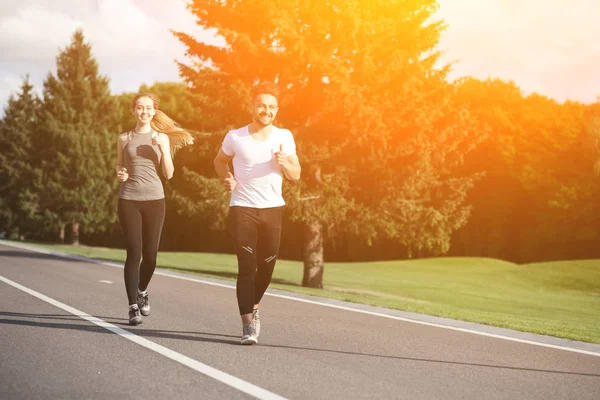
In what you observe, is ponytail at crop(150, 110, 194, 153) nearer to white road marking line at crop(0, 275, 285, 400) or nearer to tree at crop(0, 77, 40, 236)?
white road marking line at crop(0, 275, 285, 400)

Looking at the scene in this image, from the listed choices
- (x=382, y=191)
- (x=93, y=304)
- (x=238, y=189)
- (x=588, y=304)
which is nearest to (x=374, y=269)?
(x=588, y=304)

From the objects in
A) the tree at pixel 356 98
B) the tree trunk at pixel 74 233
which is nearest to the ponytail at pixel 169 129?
the tree at pixel 356 98

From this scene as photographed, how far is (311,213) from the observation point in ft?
66.0

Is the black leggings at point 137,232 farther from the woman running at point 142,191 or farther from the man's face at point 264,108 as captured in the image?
the man's face at point 264,108

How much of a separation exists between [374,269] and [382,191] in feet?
57.7

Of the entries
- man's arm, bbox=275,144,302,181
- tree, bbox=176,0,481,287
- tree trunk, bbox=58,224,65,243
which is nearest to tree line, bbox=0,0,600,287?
tree, bbox=176,0,481,287

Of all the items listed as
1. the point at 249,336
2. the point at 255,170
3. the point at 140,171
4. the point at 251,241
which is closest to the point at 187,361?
the point at 249,336

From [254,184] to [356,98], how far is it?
1346 centimetres

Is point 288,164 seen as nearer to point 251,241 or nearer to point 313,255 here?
point 251,241

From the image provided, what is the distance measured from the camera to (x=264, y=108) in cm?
677

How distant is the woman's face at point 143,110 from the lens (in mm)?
7875

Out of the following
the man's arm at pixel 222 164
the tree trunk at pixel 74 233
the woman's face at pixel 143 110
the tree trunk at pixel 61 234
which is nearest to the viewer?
the man's arm at pixel 222 164

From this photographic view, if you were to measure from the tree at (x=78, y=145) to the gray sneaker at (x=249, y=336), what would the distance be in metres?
39.9

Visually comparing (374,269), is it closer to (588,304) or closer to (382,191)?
(588,304)
